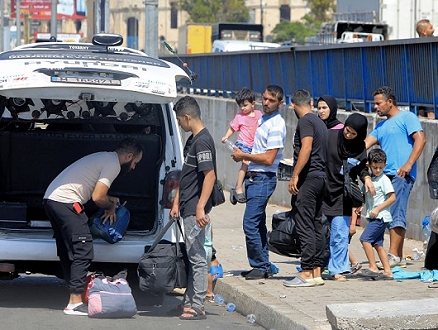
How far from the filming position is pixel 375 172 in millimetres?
10039

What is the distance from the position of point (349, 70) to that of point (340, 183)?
5.99 metres

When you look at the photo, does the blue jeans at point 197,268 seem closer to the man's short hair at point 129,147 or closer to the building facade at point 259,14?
the man's short hair at point 129,147

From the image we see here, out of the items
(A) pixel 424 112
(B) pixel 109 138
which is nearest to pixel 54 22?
(A) pixel 424 112

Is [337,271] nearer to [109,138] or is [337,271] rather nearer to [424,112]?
[109,138]

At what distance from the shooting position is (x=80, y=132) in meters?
9.89

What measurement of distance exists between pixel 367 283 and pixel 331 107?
5.64 feet

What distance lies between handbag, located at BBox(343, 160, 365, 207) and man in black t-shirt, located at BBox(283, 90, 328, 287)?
10.6 inches

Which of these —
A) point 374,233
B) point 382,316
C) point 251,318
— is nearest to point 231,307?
point 251,318

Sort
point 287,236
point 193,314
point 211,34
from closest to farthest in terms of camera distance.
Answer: point 193,314
point 287,236
point 211,34

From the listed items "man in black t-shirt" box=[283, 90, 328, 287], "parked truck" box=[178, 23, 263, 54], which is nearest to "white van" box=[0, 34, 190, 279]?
"man in black t-shirt" box=[283, 90, 328, 287]

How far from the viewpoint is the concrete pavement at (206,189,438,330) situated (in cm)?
725

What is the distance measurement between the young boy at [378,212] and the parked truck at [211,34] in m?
42.2

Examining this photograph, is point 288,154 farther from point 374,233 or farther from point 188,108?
point 188,108

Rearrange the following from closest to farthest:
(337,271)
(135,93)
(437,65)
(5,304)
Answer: (135,93)
(5,304)
(337,271)
(437,65)
